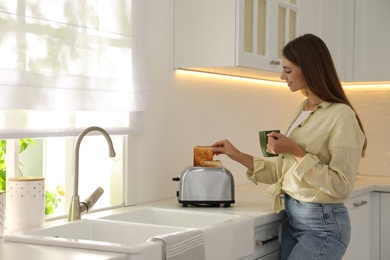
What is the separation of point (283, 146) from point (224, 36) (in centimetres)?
74

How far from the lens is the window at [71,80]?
94.9 inches

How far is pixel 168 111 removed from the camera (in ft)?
11.0

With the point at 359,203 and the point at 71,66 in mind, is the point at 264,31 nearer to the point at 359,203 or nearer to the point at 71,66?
the point at 359,203

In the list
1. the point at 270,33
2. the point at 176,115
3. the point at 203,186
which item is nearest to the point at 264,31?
the point at 270,33

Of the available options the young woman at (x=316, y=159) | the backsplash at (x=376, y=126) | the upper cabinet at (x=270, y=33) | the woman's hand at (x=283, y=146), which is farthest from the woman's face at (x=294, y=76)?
the backsplash at (x=376, y=126)

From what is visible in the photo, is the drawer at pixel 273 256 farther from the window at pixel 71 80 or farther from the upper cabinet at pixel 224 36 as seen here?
the upper cabinet at pixel 224 36

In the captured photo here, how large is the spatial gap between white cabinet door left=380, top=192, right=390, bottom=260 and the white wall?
0.81m

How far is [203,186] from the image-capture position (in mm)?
2998

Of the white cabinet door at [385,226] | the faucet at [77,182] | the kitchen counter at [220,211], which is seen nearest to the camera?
the kitchen counter at [220,211]

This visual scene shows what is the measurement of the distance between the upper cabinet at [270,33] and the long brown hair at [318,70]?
442mm

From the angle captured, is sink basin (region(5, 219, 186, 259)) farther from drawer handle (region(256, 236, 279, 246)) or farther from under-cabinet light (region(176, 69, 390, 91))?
under-cabinet light (region(176, 69, 390, 91))

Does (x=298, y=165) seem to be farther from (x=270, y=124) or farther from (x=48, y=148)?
(x=270, y=124)

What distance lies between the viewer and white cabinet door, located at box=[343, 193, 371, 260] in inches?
146

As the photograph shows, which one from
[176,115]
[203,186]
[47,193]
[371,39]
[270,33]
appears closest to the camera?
[203,186]
